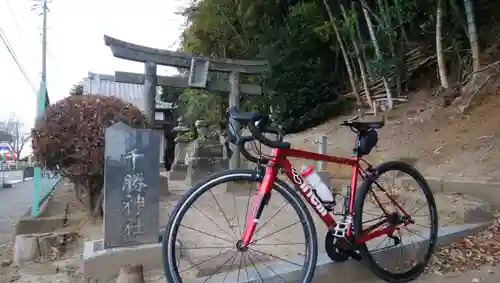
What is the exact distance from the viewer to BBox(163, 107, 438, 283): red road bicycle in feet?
7.21

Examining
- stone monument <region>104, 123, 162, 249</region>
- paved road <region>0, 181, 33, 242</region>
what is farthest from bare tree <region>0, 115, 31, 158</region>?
stone monument <region>104, 123, 162, 249</region>

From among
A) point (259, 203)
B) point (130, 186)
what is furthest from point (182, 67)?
point (259, 203)

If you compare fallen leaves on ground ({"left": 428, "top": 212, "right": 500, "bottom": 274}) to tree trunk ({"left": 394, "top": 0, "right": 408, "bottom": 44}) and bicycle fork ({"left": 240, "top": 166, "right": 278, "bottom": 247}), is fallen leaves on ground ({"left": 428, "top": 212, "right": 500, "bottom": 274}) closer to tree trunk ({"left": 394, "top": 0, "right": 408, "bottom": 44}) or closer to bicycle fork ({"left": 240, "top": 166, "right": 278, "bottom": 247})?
bicycle fork ({"left": 240, "top": 166, "right": 278, "bottom": 247})

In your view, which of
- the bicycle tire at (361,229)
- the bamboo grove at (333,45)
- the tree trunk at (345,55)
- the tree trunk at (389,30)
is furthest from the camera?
the tree trunk at (345,55)

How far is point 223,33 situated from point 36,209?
11.5 metres

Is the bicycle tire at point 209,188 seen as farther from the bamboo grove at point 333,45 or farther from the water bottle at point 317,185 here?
the bamboo grove at point 333,45

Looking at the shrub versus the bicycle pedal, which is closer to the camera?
the bicycle pedal

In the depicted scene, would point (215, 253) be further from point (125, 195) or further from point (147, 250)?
point (125, 195)

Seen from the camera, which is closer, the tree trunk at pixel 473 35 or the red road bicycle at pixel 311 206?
the red road bicycle at pixel 311 206

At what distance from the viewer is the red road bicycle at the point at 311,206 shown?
7.21 ft

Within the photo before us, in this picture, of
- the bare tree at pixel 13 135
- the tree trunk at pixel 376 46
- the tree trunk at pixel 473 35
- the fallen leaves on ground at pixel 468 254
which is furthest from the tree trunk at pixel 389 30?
the bare tree at pixel 13 135

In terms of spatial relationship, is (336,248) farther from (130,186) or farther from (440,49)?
(440,49)

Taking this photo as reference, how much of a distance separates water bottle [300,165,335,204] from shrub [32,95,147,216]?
3.25 metres

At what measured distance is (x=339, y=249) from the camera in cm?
260
